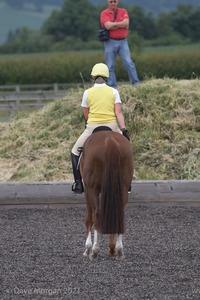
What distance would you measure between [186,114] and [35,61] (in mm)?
37506

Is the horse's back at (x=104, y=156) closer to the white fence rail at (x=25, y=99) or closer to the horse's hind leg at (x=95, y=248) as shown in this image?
the horse's hind leg at (x=95, y=248)

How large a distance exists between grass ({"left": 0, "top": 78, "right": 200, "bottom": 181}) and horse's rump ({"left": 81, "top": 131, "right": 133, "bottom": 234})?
449 centimetres

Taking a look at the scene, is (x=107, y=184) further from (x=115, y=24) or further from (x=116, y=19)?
(x=116, y=19)

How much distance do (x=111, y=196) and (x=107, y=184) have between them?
126mm

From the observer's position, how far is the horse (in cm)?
957

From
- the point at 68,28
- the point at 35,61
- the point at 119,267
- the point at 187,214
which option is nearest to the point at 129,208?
the point at 187,214

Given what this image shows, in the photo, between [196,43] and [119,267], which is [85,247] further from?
[196,43]

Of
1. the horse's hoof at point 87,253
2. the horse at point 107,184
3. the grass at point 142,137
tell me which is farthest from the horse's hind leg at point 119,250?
the grass at point 142,137

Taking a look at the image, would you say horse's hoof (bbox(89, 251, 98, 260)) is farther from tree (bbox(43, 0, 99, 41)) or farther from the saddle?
tree (bbox(43, 0, 99, 41))

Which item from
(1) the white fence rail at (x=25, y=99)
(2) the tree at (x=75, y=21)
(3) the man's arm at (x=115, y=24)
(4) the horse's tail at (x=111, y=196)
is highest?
(3) the man's arm at (x=115, y=24)

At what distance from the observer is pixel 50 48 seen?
88.0 metres

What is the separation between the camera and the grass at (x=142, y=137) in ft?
48.2

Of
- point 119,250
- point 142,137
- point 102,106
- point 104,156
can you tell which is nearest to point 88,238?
point 119,250

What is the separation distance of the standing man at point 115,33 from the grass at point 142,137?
1.50ft
